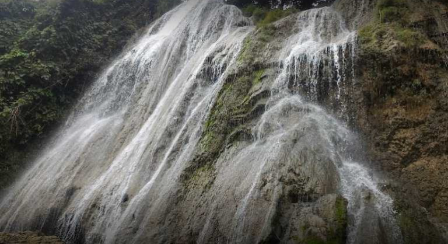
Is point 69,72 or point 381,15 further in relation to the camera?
point 69,72

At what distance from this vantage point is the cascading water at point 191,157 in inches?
274

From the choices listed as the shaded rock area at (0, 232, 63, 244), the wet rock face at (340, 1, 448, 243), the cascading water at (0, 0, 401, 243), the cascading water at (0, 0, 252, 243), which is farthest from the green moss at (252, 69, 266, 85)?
the shaded rock area at (0, 232, 63, 244)

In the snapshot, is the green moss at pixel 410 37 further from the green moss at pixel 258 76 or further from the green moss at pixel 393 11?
the green moss at pixel 258 76

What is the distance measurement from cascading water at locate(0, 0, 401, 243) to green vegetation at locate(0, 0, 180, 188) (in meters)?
1.31

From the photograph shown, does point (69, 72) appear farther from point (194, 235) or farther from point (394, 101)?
point (394, 101)

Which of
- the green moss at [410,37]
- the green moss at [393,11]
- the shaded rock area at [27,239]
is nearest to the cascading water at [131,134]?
the shaded rock area at [27,239]

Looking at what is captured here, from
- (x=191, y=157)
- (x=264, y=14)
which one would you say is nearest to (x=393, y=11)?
(x=264, y=14)

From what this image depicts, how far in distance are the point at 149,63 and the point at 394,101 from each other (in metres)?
8.77

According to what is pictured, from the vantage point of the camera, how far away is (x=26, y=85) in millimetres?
14336

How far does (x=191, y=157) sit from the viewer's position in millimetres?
8828

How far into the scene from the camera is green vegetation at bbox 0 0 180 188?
44.0 feet

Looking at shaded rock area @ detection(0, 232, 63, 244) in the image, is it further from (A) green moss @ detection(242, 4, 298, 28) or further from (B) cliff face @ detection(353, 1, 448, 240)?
(A) green moss @ detection(242, 4, 298, 28)

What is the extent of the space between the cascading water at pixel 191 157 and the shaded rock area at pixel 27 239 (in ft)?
1.25

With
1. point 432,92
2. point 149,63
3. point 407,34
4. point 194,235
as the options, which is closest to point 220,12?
point 149,63
